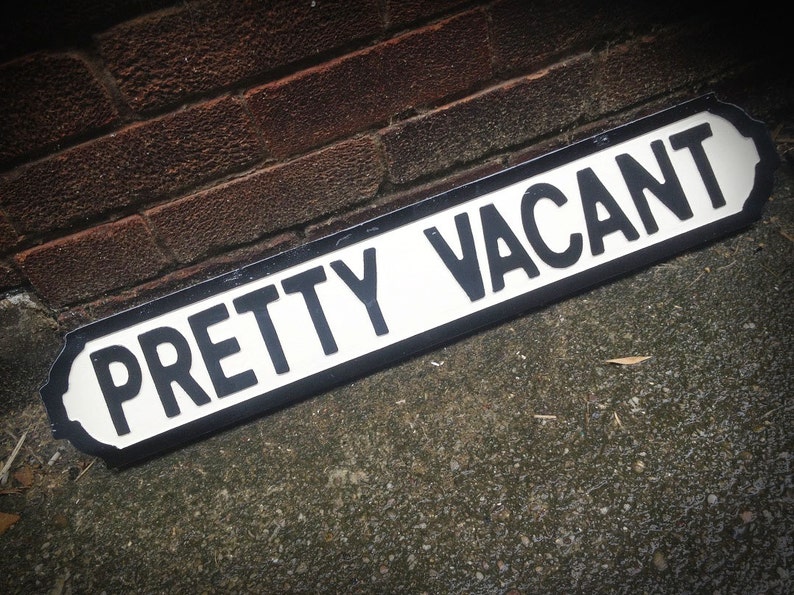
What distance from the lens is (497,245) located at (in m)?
1.10

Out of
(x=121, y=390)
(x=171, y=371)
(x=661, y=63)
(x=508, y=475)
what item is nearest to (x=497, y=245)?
(x=508, y=475)

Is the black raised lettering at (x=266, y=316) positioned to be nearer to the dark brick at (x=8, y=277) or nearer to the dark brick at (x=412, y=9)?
the dark brick at (x=8, y=277)

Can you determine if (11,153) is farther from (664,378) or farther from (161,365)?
(664,378)

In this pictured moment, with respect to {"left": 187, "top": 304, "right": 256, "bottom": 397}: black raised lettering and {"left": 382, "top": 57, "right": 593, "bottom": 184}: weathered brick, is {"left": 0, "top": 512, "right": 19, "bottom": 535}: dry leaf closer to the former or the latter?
{"left": 187, "top": 304, "right": 256, "bottom": 397}: black raised lettering

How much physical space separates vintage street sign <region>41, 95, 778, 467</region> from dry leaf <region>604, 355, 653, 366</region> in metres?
0.21

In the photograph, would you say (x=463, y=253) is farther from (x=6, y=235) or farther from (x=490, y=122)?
(x=6, y=235)

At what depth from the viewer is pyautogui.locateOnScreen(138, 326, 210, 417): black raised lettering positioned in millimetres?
1062

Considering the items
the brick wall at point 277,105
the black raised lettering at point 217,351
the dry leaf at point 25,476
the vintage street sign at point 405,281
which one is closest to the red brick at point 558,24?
the brick wall at point 277,105

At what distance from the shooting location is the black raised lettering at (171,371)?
1.06 metres

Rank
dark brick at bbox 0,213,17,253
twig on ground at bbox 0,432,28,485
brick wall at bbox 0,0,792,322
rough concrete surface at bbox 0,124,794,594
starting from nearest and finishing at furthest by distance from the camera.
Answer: rough concrete surface at bbox 0,124,794,594 < brick wall at bbox 0,0,792,322 < dark brick at bbox 0,213,17,253 < twig on ground at bbox 0,432,28,485

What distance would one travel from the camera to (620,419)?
936mm

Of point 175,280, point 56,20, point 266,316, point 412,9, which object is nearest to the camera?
point 56,20

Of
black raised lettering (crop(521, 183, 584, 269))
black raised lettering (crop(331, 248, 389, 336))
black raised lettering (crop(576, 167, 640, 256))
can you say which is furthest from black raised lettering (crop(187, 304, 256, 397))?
black raised lettering (crop(576, 167, 640, 256))

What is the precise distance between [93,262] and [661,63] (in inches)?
62.7
